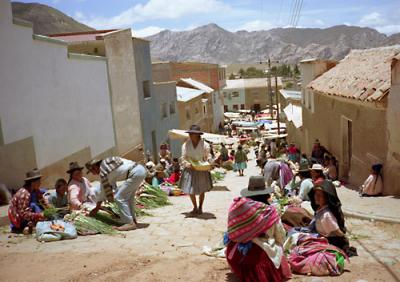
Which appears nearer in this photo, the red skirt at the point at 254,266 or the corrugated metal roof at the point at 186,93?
the red skirt at the point at 254,266

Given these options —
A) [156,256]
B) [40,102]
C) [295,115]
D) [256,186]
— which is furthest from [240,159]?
[256,186]

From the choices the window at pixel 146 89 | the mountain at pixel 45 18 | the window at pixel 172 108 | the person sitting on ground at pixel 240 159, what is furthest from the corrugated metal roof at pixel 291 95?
the mountain at pixel 45 18

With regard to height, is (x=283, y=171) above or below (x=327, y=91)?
below

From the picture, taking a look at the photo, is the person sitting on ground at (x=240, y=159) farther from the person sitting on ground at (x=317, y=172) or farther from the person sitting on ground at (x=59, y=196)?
the person sitting on ground at (x=59, y=196)

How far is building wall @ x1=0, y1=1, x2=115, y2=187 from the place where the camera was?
9.24 meters

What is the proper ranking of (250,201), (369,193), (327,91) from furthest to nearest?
1. (327,91)
2. (369,193)
3. (250,201)

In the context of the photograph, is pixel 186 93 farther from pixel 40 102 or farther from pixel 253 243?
pixel 253 243

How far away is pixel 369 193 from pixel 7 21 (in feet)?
29.7

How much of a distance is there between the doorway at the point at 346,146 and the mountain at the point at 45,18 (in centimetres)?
8253

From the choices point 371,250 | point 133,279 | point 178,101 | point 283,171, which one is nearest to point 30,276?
point 133,279

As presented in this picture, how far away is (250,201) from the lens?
4297mm

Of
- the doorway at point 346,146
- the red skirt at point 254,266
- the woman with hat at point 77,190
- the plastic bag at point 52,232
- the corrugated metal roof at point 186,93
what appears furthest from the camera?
the corrugated metal roof at point 186,93

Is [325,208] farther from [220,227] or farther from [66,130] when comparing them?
[66,130]

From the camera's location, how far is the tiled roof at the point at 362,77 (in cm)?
995
